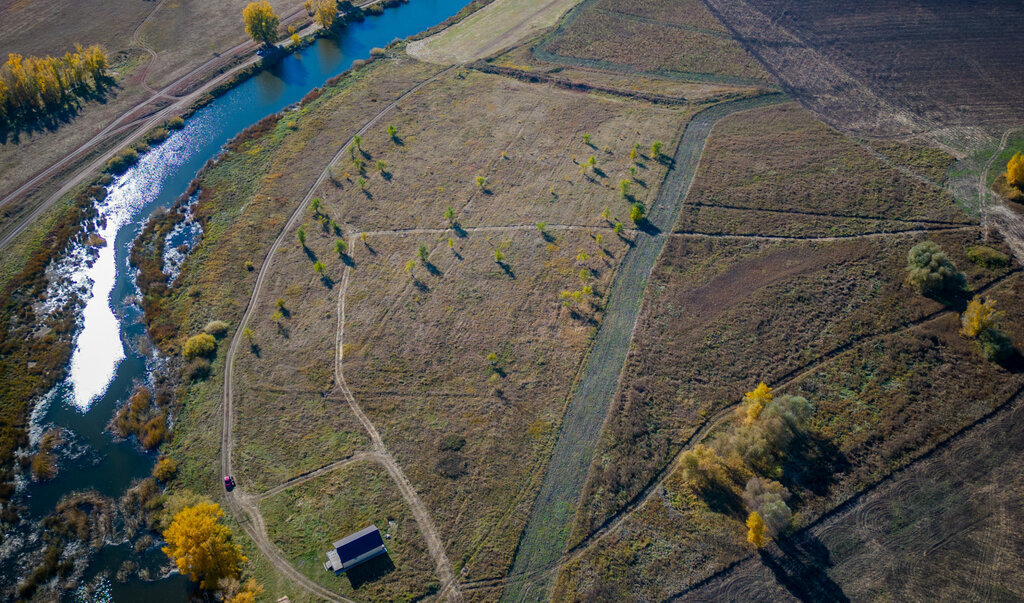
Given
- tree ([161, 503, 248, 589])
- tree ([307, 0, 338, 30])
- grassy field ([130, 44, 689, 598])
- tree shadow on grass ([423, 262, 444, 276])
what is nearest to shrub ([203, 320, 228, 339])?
grassy field ([130, 44, 689, 598])

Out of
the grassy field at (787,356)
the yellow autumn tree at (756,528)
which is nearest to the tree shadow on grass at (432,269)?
the grassy field at (787,356)

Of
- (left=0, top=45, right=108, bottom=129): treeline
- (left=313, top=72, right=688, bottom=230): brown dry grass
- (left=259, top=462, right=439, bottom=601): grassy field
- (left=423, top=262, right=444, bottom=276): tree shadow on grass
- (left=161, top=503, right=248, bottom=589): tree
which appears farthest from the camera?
(left=0, top=45, right=108, bottom=129): treeline

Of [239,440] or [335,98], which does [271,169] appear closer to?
[335,98]

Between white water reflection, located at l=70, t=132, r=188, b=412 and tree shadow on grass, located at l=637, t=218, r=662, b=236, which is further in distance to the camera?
tree shadow on grass, located at l=637, t=218, r=662, b=236

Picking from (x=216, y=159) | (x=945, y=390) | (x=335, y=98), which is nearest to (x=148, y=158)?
(x=216, y=159)

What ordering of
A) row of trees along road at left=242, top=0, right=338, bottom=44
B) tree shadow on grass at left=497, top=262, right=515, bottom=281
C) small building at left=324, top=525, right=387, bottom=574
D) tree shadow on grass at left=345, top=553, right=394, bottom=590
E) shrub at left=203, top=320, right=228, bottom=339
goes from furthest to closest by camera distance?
row of trees along road at left=242, top=0, right=338, bottom=44, tree shadow on grass at left=497, top=262, right=515, bottom=281, shrub at left=203, top=320, right=228, bottom=339, small building at left=324, top=525, right=387, bottom=574, tree shadow on grass at left=345, top=553, right=394, bottom=590

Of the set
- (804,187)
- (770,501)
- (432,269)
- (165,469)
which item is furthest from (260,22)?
(770,501)

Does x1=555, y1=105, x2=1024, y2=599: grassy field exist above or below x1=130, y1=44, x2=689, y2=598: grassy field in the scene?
below

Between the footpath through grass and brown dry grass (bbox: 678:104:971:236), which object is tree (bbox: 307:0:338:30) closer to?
the footpath through grass
